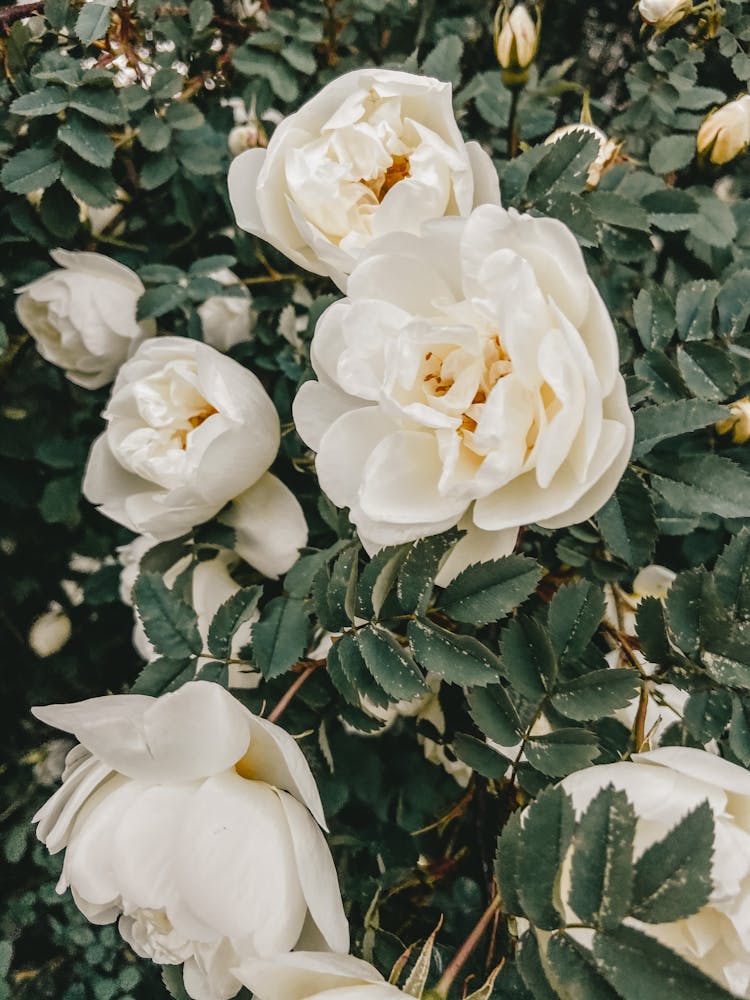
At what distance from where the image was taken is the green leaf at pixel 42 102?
2.21 feet

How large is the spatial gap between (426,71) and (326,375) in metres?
0.45

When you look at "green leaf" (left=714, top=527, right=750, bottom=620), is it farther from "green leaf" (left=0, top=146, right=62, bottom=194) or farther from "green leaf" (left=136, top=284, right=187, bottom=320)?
"green leaf" (left=0, top=146, right=62, bottom=194)

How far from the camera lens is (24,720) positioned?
1024 mm

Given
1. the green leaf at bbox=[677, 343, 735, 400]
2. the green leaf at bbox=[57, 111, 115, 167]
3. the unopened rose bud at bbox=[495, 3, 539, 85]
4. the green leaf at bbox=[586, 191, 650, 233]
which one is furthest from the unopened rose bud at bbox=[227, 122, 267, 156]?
the green leaf at bbox=[677, 343, 735, 400]

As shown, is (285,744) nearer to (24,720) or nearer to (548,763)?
(548,763)

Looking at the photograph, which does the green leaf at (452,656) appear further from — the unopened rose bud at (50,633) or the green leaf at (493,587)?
the unopened rose bud at (50,633)

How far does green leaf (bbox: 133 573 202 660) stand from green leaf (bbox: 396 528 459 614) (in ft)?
0.62

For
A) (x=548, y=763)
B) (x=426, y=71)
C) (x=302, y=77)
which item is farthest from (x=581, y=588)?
(x=302, y=77)

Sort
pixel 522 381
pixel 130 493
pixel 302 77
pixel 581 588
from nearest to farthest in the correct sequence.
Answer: pixel 522 381 < pixel 581 588 < pixel 130 493 < pixel 302 77

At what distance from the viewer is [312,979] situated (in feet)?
1.44

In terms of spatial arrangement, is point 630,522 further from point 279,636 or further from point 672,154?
point 672,154

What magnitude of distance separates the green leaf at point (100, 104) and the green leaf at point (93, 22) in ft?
0.18

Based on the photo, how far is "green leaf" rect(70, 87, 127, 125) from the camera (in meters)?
0.70

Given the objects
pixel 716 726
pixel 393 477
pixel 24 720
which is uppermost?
pixel 393 477
